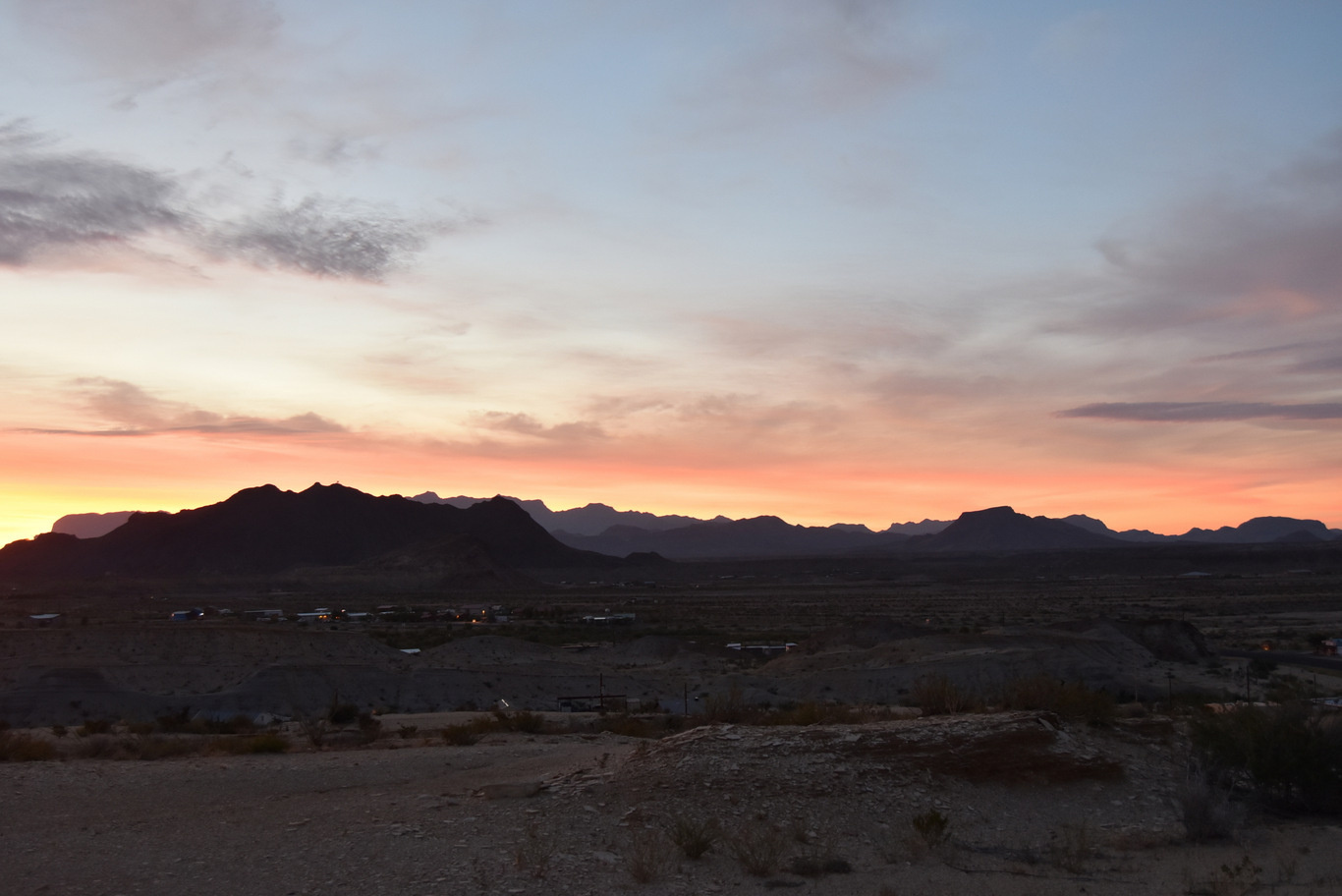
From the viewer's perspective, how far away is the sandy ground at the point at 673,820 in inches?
470

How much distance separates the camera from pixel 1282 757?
16078mm

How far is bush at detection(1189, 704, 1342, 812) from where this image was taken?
52.7 ft

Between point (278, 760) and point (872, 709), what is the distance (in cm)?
1316

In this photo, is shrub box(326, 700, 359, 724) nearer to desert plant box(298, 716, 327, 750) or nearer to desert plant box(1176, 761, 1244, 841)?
desert plant box(298, 716, 327, 750)

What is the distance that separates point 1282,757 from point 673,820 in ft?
31.8

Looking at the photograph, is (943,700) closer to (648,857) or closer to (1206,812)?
(1206,812)

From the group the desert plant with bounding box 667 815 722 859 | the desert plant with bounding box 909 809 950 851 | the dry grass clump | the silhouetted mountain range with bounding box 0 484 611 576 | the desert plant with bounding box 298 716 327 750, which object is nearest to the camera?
the desert plant with bounding box 667 815 722 859

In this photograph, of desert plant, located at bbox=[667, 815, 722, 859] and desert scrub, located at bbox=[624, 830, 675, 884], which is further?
desert plant, located at bbox=[667, 815, 722, 859]

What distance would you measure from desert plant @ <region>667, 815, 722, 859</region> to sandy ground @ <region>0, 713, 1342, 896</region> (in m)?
0.12

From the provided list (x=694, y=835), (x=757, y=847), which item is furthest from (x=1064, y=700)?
(x=694, y=835)

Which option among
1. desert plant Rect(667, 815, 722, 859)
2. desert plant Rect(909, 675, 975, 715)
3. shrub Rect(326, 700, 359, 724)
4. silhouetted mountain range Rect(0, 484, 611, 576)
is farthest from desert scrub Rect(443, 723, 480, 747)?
silhouetted mountain range Rect(0, 484, 611, 576)

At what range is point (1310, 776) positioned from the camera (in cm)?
1602

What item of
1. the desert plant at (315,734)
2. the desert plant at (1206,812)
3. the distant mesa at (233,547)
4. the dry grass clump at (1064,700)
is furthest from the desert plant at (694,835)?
the distant mesa at (233,547)

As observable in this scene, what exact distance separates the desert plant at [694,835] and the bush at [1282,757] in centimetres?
827
